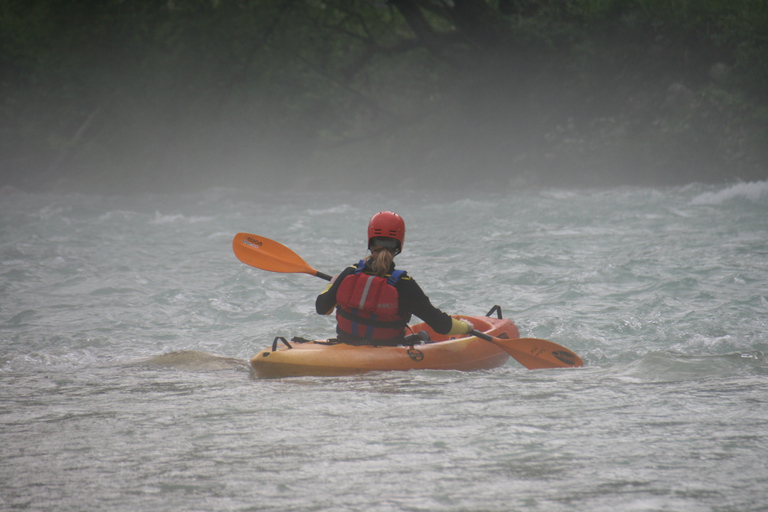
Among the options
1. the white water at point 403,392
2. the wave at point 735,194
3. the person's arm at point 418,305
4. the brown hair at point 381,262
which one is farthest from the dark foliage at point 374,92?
the brown hair at point 381,262

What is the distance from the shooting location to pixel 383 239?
11.2 ft

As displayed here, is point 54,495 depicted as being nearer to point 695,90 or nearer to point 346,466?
point 346,466

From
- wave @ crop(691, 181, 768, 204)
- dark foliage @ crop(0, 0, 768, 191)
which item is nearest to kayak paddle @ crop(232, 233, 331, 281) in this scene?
wave @ crop(691, 181, 768, 204)

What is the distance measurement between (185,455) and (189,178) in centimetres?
1740

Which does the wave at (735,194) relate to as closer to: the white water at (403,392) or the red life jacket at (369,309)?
the white water at (403,392)

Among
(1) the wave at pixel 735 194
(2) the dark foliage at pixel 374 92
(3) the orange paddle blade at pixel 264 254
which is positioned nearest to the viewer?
(3) the orange paddle blade at pixel 264 254

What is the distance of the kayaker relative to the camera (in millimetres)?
3377

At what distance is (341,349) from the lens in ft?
11.3

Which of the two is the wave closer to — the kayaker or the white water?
the white water

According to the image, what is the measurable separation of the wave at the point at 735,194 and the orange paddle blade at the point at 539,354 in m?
8.41

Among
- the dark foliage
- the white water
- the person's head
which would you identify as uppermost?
the dark foliage

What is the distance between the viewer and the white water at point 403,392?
1.94 metres

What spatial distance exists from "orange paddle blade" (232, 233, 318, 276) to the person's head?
1.21 m

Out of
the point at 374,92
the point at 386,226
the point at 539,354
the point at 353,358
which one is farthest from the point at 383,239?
the point at 374,92
